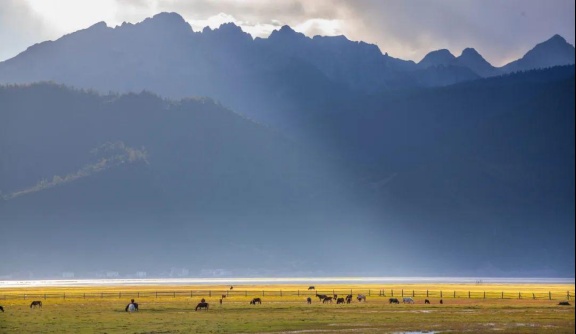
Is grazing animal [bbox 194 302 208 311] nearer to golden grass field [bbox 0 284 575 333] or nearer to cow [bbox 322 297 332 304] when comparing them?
golden grass field [bbox 0 284 575 333]

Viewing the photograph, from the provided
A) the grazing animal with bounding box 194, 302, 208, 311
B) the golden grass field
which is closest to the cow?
the golden grass field

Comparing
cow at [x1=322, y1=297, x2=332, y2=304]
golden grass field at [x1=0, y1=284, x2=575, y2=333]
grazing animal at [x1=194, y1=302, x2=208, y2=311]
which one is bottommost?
golden grass field at [x1=0, y1=284, x2=575, y2=333]

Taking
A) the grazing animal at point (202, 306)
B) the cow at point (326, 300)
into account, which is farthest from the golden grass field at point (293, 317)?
the cow at point (326, 300)

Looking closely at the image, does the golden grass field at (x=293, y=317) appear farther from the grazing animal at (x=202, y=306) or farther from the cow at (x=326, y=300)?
the cow at (x=326, y=300)

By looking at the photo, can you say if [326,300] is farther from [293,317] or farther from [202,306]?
[293,317]

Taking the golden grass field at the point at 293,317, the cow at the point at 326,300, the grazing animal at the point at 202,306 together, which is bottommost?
the golden grass field at the point at 293,317

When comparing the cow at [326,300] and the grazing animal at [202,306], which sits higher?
the cow at [326,300]

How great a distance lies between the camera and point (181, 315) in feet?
408

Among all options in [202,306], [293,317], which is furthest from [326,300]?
[293,317]

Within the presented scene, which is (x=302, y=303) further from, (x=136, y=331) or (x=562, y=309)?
(x=136, y=331)

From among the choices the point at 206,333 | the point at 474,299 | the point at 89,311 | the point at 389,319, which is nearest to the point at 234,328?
the point at 206,333

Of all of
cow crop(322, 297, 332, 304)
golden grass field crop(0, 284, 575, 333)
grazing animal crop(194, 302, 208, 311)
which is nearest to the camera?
golden grass field crop(0, 284, 575, 333)

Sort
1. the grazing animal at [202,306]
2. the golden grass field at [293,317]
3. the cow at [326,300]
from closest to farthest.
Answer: the golden grass field at [293,317] → the grazing animal at [202,306] → the cow at [326,300]

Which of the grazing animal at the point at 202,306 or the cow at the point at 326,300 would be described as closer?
the grazing animal at the point at 202,306
